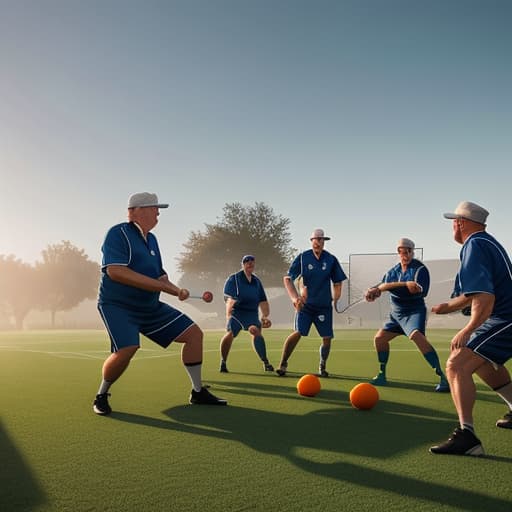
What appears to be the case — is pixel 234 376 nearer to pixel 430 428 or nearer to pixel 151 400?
pixel 151 400

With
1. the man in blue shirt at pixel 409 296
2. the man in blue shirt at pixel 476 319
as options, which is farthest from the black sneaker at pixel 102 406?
the man in blue shirt at pixel 409 296

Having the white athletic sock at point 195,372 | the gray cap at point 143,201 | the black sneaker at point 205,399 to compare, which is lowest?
the black sneaker at point 205,399

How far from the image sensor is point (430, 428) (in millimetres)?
5461

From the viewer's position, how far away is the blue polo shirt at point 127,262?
19.6 ft

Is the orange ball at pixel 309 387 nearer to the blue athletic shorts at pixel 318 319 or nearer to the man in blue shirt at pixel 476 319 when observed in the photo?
the blue athletic shorts at pixel 318 319

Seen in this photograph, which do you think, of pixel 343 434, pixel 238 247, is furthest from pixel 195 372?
pixel 238 247

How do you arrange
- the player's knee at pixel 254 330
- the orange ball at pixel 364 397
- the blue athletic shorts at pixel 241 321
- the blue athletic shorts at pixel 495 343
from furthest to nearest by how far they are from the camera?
1. the blue athletic shorts at pixel 241 321
2. the player's knee at pixel 254 330
3. the orange ball at pixel 364 397
4. the blue athletic shorts at pixel 495 343

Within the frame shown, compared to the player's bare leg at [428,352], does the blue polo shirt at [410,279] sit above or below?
above

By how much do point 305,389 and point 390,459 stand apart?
2.89 metres

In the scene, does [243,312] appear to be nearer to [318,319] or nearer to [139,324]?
[318,319]

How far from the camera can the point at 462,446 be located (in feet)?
14.4

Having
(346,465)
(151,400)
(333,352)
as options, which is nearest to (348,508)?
(346,465)

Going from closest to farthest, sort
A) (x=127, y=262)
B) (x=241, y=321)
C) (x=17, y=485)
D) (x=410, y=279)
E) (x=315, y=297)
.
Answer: (x=17, y=485), (x=127, y=262), (x=410, y=279), (x=315, y=297), (x=241, y=321)

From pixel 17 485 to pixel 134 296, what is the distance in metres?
2.71
